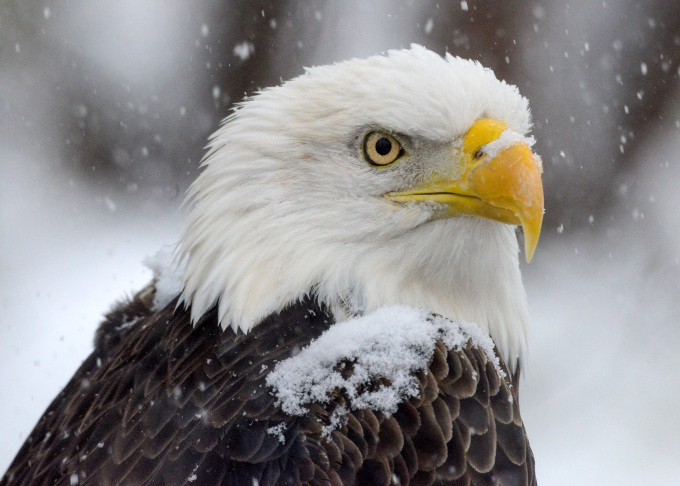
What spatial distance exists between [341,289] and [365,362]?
0.88 ft

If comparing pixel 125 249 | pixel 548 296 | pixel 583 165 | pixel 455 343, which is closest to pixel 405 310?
pixel 455 343

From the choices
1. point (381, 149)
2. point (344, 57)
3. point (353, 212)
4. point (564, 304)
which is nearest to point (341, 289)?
point (353, 212)

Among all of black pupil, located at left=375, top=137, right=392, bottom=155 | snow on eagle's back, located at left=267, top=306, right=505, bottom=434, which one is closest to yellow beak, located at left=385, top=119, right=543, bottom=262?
black pupil, located at left=375, top=137, right=392, bottom=155

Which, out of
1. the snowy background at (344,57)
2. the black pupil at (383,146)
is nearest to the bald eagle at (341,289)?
the black pupil at (383,146)

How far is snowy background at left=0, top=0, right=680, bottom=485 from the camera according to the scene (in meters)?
3.85

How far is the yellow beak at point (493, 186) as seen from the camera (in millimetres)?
1724

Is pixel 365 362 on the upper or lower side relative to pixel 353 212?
lower

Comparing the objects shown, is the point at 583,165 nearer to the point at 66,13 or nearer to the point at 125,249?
the point at 125,249

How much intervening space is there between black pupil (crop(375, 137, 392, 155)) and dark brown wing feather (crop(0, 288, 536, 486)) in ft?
1.41

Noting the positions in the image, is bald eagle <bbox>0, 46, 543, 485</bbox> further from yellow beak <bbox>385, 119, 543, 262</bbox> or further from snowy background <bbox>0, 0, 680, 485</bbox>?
snowy background <bbox>0, 0, 680, 485</bbox>

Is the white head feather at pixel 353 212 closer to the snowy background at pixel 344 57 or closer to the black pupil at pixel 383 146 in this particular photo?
the black pupil at pixel 383 146

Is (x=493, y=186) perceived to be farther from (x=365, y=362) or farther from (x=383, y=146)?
(x=365, y=362)

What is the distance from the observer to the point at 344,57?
4.12m

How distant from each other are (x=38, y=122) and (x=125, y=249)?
928 mm
